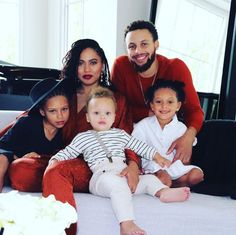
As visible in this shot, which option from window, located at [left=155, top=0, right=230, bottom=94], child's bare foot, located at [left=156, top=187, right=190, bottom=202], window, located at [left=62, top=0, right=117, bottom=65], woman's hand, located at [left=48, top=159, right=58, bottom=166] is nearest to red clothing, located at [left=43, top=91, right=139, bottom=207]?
woman's hand, located at [left=48, top=159, right=58, bottom=166]

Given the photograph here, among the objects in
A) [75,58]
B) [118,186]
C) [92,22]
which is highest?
[92,22]

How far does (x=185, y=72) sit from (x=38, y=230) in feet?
5.22

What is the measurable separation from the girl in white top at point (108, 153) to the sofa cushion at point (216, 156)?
0.21 m

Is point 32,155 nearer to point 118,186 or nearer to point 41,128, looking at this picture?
point 41,128

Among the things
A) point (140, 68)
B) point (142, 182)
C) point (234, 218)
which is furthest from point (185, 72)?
point (234, 218)

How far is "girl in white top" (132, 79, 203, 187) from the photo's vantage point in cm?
192

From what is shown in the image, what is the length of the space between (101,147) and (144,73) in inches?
21.9

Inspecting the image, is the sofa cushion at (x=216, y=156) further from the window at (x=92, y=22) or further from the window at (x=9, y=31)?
the window at (x=9, y=31)

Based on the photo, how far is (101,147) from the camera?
5.83 feet

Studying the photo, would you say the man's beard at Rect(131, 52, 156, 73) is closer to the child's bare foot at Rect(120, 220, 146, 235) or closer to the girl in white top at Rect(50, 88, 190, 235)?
the girl in white top at Rect(50, 88, 190, 235)

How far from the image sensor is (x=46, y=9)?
18.5 feet

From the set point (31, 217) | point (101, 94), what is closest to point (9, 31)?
point (101, 94)

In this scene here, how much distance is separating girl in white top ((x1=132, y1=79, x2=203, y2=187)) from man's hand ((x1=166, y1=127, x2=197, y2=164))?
0.12 feet

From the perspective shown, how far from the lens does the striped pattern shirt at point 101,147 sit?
5.81ft
